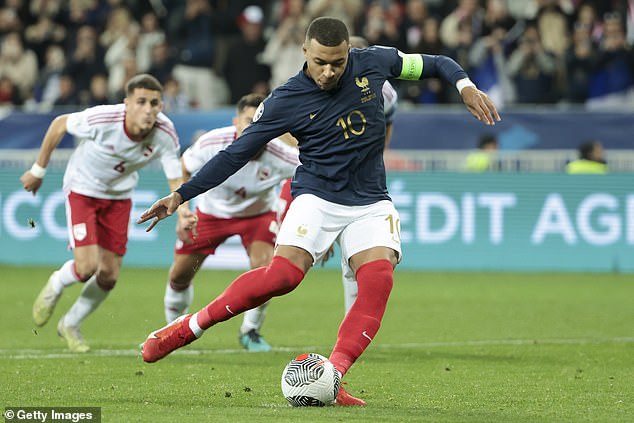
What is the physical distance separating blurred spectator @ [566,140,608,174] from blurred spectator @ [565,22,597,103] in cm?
203

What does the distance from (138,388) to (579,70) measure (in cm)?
1313

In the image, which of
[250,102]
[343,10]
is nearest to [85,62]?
[343,10]

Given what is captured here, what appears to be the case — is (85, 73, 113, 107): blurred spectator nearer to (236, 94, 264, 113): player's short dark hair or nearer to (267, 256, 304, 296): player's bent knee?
(236, 94, 264, 113): player's short dark hair

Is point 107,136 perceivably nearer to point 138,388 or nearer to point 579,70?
point 138,388

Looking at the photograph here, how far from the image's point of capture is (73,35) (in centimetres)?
2241

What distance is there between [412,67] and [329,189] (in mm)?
891

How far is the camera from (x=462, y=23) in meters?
20.0

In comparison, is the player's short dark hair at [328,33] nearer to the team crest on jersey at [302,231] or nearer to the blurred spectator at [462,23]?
the team crest on jersey at [302,231]

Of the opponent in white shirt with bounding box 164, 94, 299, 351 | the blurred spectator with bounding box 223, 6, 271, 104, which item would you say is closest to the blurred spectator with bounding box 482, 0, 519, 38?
the blurred spectator with bounding box 223, 6, 271, 104

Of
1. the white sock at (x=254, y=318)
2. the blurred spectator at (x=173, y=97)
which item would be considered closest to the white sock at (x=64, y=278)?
the white sock at (x=254, y=318)

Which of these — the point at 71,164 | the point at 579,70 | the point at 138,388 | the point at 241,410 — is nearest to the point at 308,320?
the point at 71,164

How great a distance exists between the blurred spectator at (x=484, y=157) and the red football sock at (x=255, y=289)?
36.1 feet

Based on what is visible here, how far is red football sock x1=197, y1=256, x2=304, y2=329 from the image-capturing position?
725 centimetres

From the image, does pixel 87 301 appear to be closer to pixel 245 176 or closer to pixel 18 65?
pixel 245 176
